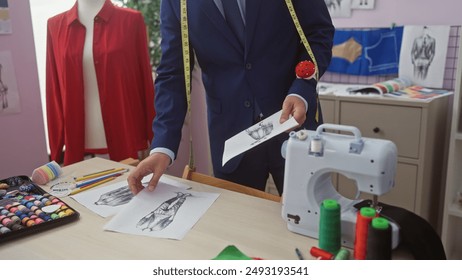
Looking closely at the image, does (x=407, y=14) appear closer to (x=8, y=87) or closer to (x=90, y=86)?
(x=90, y=86)

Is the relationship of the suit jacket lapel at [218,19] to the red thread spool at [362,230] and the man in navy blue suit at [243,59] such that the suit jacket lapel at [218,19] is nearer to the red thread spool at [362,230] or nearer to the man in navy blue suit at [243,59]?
the man in navy blue suit at [243,59]

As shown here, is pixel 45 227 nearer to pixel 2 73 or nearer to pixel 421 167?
pixel 2 73

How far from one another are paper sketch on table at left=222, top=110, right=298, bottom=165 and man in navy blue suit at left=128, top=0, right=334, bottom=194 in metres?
0.26

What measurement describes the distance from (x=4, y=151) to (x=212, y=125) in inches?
52.9

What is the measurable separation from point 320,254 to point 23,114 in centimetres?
198

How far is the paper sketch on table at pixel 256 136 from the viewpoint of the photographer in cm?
113

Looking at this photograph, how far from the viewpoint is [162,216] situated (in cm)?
120

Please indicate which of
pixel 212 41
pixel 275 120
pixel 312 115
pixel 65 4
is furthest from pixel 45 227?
pixel 65 4

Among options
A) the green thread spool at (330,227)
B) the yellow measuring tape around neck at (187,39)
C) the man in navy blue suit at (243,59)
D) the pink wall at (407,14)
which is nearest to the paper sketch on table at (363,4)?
the pink wall at (407,14)

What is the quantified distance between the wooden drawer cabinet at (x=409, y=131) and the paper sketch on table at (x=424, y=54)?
20 centimetres

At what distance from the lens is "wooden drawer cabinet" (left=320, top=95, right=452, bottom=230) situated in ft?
7.93

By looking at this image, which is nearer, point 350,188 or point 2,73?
point 2,73

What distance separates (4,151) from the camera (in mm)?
2352
